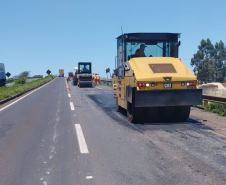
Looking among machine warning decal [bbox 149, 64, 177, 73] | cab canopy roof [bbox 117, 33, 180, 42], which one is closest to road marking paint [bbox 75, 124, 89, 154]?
machine warning decal [bbox 149, 64, 177, 73]

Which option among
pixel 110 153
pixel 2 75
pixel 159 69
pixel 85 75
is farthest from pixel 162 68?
pixel 2 75

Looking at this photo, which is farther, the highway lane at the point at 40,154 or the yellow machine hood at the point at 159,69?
the yellow machine hood at the point at 159,69

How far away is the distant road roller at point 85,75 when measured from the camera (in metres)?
32.9

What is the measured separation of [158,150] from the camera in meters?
6.23

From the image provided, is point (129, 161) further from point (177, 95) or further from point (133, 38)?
point (133, 38)

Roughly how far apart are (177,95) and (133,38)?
294 cm

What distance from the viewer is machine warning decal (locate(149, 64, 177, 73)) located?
29.4ft

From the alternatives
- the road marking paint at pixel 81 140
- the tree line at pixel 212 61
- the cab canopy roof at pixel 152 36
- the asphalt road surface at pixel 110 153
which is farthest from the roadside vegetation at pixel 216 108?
the tree line at pixel 212 61

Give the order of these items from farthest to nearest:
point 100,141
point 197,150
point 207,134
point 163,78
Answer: point 163,78 → point 207,134 → point 100,141 → point 197,150

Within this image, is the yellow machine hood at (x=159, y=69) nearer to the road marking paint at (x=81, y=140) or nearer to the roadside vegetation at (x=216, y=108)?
the road marking paint at (x=81, y=140)

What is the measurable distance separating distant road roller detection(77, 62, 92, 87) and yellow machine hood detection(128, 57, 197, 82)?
23508mm

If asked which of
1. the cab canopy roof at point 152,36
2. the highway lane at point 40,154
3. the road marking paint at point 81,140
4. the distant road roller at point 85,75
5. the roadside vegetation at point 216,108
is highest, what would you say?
the cab canopy roof at point 152,36

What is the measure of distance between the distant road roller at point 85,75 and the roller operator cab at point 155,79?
22141mm

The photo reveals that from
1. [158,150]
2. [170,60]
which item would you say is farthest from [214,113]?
[158,150]
